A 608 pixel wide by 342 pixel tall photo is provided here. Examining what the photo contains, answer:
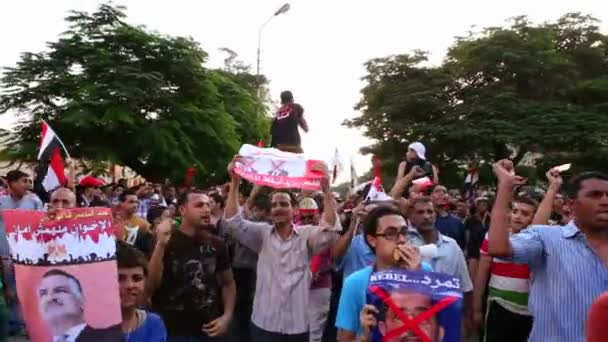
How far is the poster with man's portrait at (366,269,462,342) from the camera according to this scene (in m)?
2.63

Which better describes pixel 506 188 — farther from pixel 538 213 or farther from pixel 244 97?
pixel 244 97

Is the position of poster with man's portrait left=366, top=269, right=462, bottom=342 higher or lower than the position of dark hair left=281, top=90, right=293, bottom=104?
lower

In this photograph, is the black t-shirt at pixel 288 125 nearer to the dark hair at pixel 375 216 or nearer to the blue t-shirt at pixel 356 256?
the blue t-shirt at pixel 356 256

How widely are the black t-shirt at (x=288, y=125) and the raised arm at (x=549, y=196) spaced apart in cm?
544

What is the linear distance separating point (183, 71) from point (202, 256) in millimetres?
21355

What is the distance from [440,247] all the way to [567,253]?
1.95 meters

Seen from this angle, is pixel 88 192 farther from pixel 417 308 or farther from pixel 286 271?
pixel 417 308

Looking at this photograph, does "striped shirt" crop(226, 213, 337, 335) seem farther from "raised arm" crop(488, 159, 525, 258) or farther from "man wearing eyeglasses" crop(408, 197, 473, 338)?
"raised arm" crop(488, 159, 525, 258)

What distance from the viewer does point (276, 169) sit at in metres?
6.27

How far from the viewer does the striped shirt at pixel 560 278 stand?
3.50 meters

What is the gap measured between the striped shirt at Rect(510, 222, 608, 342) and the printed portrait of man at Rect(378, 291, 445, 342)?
1128 millimetres

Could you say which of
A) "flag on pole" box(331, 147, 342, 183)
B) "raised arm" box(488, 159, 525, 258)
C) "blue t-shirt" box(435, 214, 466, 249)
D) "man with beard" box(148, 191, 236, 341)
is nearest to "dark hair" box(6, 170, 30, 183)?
"flag on pole" box(331, 147, 342, 183)

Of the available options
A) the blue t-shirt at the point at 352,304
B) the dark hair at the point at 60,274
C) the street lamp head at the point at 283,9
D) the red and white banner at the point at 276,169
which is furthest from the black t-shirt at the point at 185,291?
the street lamp head at the point at 283,9

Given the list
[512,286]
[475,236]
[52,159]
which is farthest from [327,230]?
[475,236]
